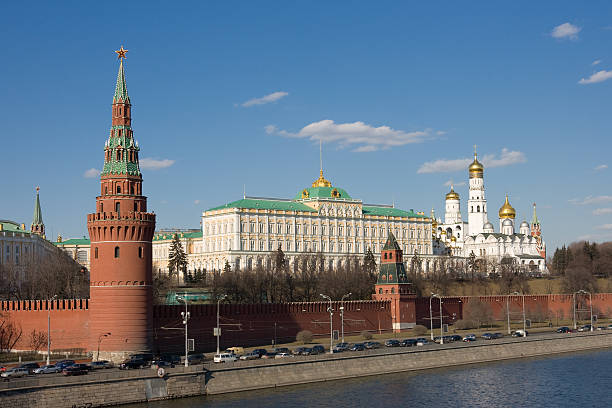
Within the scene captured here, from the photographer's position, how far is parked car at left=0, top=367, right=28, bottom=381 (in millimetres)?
53338

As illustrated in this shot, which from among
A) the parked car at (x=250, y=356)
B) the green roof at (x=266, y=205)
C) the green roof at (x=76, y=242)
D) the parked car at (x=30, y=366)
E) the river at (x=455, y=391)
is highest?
the green roof at (x=266, y=205)

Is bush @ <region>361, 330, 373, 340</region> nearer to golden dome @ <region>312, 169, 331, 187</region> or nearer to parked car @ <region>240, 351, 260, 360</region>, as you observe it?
parked car @ <region>240, 351, 260, 360</region>

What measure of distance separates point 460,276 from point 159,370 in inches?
4028

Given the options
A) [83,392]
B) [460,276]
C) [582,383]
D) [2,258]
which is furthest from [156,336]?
[460,276]

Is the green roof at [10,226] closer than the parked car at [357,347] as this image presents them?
No

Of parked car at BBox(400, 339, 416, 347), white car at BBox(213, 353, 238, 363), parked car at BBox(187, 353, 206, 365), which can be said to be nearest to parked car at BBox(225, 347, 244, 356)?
parked car at BBox(187, 353, 206, 365)

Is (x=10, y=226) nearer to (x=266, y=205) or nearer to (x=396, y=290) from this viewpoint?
(x=266, y=205)

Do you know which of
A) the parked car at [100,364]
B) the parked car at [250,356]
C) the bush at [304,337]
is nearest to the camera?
the parked car at [100,364]

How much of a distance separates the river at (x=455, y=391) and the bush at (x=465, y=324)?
26.9 metres

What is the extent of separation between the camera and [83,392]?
165ft

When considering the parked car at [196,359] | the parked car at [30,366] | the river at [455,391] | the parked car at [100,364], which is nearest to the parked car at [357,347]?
the river at [455,391]

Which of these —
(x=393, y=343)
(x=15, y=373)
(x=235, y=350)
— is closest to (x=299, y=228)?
(x=393, y=343)

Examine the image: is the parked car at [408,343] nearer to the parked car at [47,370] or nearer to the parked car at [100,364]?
the parked car at [100,364]

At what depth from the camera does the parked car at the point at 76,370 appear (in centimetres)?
5412
